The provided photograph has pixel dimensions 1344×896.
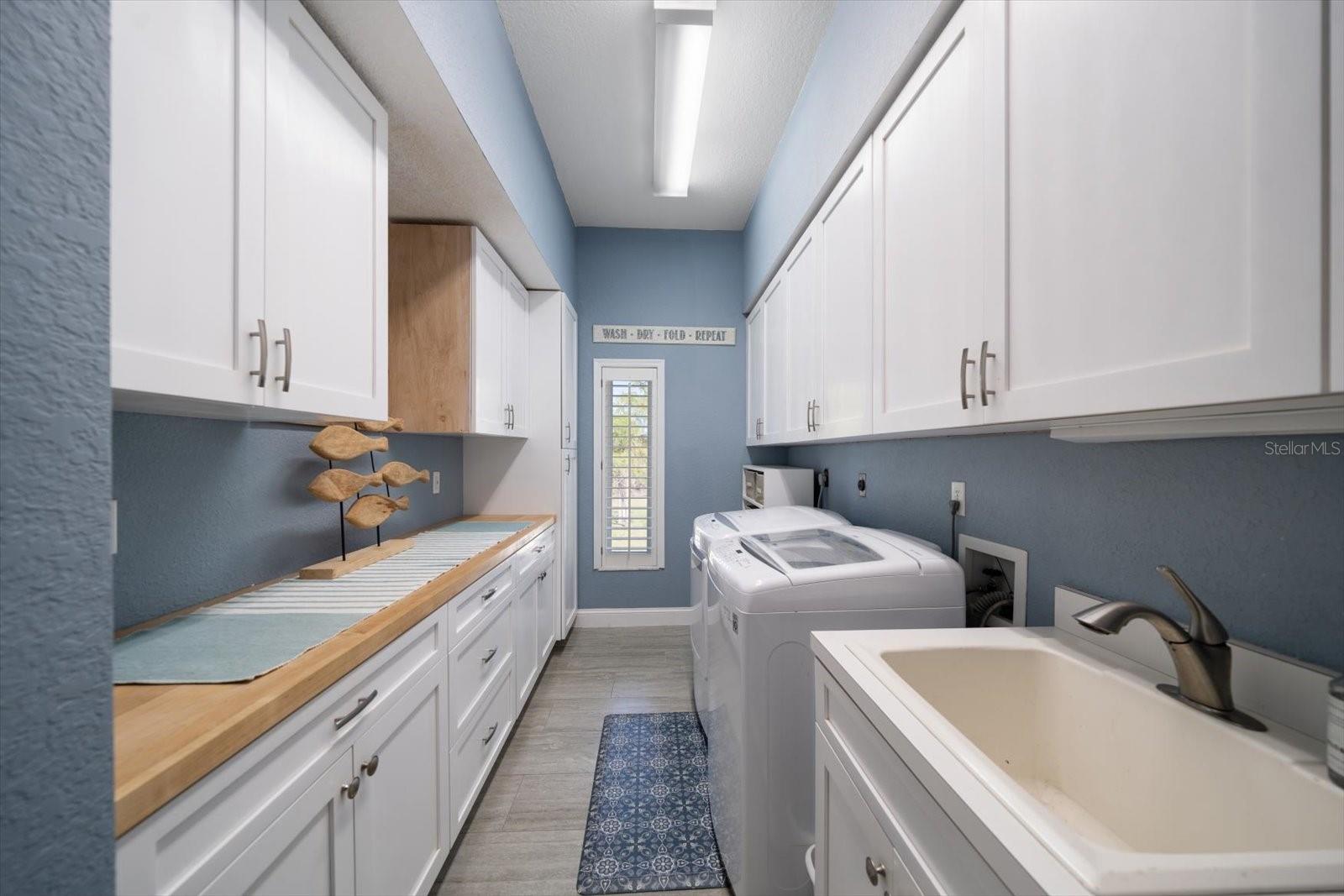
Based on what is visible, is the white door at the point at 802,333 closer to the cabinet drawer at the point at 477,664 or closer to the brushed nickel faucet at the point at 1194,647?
the brushed nickel faucet at the point at 1194,647

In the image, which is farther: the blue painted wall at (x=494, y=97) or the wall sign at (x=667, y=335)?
the wall sign at (x=667, y=335)

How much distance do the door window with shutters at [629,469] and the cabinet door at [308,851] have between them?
279cm

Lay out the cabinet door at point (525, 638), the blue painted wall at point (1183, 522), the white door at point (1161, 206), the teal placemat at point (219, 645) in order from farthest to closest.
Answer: the cabinet door at point (525, 638), the teal placemat at point (219, 645), the blue painted wall at point (1183, 522), the white door at point (1161, 206)

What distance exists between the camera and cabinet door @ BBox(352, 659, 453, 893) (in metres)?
1.01

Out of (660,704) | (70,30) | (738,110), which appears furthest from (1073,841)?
(738,110)

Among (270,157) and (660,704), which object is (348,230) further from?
(660,704)

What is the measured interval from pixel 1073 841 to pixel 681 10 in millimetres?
2373

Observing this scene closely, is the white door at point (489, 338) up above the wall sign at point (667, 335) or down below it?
below

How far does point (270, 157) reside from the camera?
983 mm

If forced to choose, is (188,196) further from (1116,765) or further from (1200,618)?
(1116,765)

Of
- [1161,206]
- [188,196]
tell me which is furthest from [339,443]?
[1161,206]

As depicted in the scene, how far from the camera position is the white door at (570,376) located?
3160mm

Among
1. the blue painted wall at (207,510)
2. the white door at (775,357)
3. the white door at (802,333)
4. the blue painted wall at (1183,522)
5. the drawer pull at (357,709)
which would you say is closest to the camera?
the blue painted wall at (1183,522)

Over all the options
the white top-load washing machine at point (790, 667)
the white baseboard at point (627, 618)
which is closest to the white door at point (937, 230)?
the white top-load washing machine at point (790, 667)
